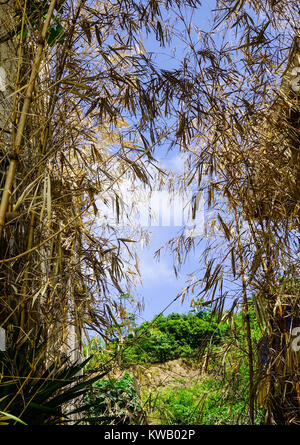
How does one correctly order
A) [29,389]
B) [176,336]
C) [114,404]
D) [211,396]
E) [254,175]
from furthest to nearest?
[176,336] < [211,396] < [114,404] < [254,175] < [29,389]

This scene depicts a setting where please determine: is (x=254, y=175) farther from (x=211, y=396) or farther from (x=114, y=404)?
(x=211, y=396)

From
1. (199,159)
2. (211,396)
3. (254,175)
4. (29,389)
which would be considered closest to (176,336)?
(211,396)

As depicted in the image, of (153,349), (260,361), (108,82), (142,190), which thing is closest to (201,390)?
A: (153,349)

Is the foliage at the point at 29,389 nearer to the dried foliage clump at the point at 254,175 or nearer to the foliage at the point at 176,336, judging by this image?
the dried foliage clump at the point at 254,175

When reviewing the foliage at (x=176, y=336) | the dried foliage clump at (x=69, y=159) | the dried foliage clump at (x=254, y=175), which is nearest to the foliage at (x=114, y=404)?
the dried foliage clump at (x=69, y=159)

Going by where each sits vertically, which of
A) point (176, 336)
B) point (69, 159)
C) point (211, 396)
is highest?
point (69, 159)

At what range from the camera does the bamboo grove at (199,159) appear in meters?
2.57

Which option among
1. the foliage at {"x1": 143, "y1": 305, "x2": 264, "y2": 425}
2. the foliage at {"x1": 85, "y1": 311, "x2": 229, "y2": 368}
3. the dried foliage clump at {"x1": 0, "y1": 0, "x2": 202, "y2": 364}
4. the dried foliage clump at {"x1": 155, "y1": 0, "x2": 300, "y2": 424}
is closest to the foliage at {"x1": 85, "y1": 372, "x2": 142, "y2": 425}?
the foliage at {"x1": 143, "y1": 305, "x2": 264, "y2": 425}

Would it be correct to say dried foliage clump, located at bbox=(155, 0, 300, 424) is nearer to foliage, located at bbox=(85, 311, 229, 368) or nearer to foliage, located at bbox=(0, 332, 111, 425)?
foliage, located at bbox=(0, 332, 111, 425)

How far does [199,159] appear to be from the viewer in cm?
328

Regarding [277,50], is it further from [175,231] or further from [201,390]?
[201,390]

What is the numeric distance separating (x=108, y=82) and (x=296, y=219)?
1.51 metres

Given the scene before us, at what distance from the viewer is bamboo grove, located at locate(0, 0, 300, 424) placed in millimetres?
2574
